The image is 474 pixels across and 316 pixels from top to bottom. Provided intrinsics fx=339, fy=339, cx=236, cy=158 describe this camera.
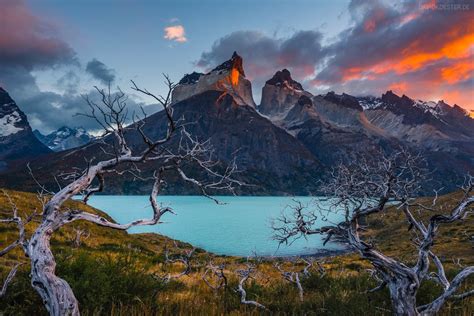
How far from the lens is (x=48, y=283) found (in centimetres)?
535

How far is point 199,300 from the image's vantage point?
9.02 m

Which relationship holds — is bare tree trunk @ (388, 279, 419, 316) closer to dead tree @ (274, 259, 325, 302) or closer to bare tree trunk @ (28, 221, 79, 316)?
dead tree @ (274, 259, 325, 302)

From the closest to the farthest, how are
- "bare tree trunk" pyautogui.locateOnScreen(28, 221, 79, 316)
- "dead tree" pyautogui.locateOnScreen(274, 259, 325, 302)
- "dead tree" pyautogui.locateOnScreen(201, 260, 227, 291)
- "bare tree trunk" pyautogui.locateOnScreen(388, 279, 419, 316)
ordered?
"bare tree trunk" pyautogui.locateOnScreen(28, 221, 79, 316) → "bare tree trunk" pyautogui.locateOnScreen(388, 279, 419, 316) → "dead tree" pyautogui.locateOnScreen(274, 259, 325, 302) → "dead tree" pyautogui.locateOnScreen(201, 260, 227, 291)

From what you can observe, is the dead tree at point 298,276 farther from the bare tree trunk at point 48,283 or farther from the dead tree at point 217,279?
the bare tree trunk at point 48,283

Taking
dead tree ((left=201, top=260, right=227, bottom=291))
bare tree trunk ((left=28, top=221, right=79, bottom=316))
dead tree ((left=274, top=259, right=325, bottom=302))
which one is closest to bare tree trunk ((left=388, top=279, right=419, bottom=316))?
dead tree ((left=274, top=259, right=325, bottom=302))

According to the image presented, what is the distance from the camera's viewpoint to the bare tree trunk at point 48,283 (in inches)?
204

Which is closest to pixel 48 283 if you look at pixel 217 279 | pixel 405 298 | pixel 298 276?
pixel 405 298

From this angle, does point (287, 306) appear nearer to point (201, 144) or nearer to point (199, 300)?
point (199, 300)

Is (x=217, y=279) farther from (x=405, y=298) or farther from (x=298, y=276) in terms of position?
(x=405, y=298)

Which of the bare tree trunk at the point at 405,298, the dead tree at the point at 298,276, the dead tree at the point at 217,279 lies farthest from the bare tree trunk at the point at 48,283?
the dead tree at the point at 298,276

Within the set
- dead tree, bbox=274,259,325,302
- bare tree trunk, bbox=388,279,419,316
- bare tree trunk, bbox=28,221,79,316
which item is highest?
bare tree trunk, bbox=28,221,79,316

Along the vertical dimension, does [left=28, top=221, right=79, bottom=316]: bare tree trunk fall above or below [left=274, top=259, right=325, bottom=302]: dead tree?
above

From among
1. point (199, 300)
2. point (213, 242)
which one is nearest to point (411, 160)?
point (199, 300)

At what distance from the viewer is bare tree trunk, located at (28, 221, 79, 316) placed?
518 cm
